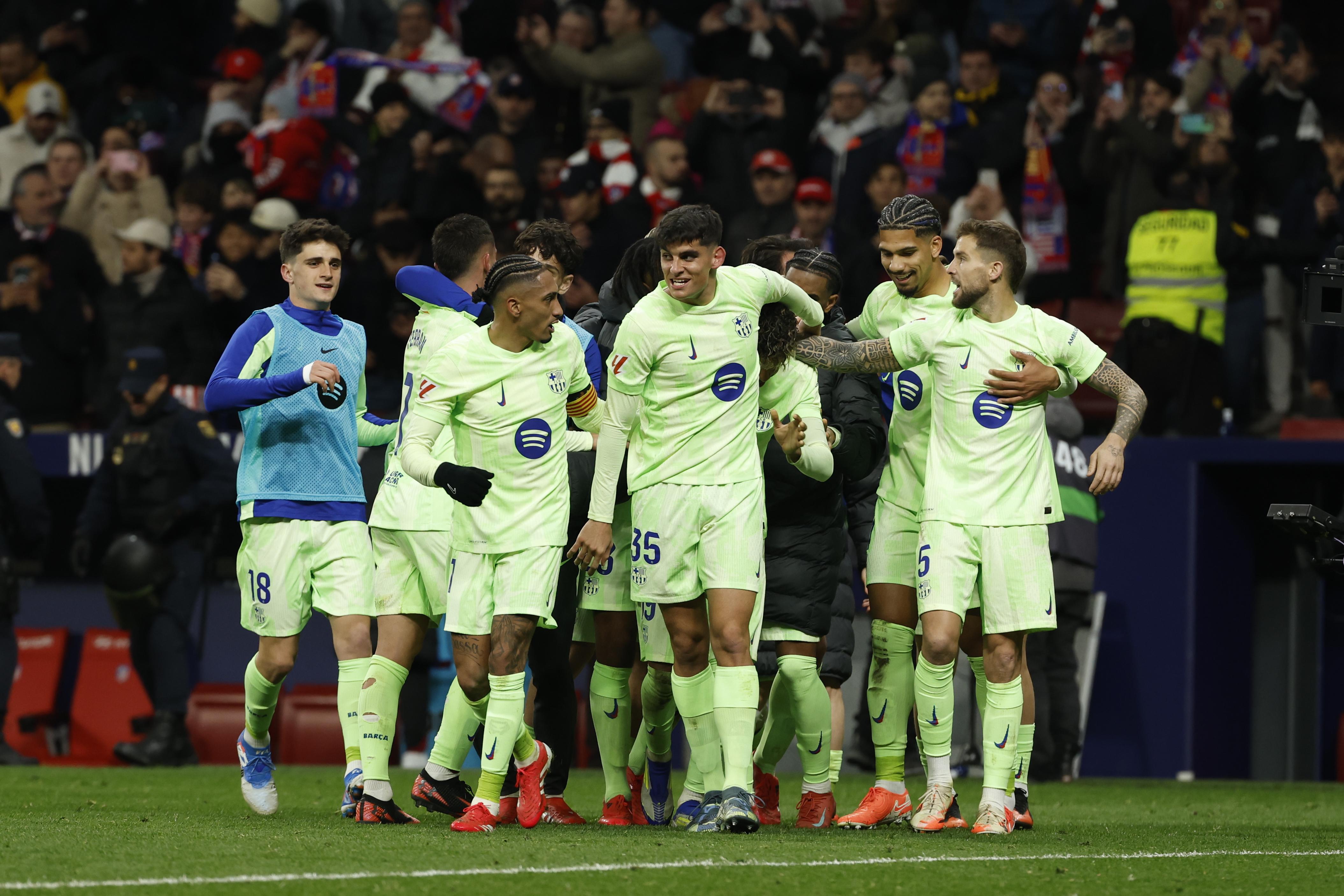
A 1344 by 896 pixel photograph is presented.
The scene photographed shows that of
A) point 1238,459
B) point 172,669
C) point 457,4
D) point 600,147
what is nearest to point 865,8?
point 600,147

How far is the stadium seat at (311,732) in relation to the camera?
37.6ft

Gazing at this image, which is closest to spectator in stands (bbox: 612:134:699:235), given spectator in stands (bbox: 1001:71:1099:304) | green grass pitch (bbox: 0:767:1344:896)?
spectator in stands (bbox: 1001:71:1099:304)

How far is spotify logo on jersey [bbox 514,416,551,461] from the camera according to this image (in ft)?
21.4

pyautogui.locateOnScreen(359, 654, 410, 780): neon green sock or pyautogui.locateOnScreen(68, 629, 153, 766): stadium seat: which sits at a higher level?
pyautogui.locateOnScreen(359, 654, 410, 780): neon green sock

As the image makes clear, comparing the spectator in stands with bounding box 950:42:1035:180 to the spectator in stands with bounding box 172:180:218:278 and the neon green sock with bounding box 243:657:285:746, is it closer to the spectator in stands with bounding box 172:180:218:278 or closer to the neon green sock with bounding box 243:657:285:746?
the spectator in stands with bounding box 172:180:218:278

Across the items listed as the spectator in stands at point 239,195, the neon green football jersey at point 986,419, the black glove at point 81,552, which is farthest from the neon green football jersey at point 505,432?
the spectator in stands at point 239,195

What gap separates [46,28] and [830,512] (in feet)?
39.0

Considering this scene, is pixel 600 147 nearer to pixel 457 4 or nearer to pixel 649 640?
pixel 457 4

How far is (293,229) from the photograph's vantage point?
24.0 feet

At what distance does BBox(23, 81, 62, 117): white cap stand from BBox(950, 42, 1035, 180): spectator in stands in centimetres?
710

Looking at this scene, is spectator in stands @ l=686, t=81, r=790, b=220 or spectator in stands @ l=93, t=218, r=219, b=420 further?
spectator in stands @ l=686, t=81, r=790, b=220


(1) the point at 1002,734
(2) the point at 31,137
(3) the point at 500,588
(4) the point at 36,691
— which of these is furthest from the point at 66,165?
(1) the point at 1002,734

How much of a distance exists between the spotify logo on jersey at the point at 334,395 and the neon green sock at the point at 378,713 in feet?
3.02

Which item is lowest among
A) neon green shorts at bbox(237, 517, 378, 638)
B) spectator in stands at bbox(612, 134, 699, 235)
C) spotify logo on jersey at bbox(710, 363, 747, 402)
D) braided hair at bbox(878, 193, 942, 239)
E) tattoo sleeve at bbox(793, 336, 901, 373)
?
neon green shorts at bbox(237, 517, 378, 638)
